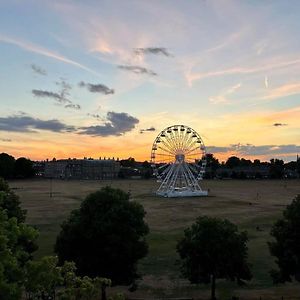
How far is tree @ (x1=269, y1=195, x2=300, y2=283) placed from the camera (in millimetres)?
32312

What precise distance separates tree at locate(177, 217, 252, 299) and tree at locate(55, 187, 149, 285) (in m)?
3.56

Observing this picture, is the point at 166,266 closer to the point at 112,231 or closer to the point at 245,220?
the point at 112,231

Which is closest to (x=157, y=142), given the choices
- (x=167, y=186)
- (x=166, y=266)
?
(x=167, y=186)

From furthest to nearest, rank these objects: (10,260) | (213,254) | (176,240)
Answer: (176,240), (213,254), (10,260)

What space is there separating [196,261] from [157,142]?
319ft

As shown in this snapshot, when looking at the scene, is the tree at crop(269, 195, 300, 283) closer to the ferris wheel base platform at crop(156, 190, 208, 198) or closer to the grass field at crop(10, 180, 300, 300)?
the grass field at crop(10, 180, 300, 300)

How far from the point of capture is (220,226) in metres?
34.7

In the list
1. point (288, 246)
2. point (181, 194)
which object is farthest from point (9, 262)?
point (181, 194)

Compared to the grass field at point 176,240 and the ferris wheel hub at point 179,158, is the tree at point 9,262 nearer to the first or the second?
the grass field at point 176,240

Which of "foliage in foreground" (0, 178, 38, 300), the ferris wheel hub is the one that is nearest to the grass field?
"foliage in foreground" (0, 178, 38, 300)

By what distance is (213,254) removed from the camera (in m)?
33.5

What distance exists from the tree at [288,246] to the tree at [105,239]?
9300 mm

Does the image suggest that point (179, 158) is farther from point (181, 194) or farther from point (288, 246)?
point (288, 246)

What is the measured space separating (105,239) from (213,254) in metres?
7.45
